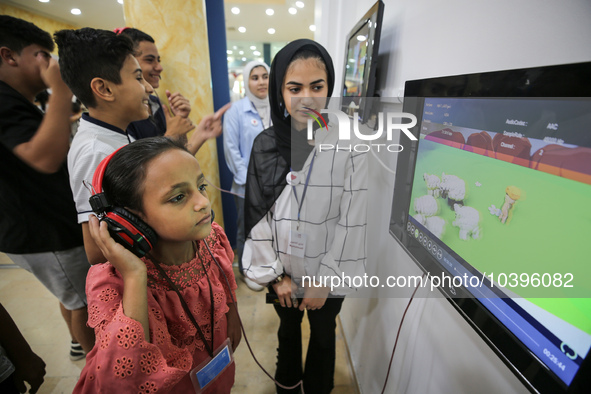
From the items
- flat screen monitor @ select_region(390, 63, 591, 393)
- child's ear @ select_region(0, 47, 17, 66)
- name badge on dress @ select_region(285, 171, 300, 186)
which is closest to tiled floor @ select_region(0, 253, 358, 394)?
name badge on dress @ select_region(285, 171, 300, 186)

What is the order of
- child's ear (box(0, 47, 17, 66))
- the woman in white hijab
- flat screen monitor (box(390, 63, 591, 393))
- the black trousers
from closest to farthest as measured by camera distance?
flat screen monitor (box(390, 63, 591, 393))
child's ear (box(0, 47, 17, 66))
the black trousers
the woman in white hijab

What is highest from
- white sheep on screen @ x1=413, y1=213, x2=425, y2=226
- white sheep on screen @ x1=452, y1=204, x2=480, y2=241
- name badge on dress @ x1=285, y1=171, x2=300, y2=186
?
white sheep on screen @ x1=452, y1=204, x2=480, y2=241

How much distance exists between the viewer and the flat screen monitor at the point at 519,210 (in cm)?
41

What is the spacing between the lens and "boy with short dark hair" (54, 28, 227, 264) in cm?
112

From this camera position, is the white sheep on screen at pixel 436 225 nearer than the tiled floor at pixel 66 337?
Yes

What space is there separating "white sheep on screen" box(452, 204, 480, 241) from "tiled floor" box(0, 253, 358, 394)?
1663 mm

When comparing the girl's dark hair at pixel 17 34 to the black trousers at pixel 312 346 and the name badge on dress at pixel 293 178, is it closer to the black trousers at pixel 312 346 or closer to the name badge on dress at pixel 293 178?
the name badge on dress at pixel 293 178

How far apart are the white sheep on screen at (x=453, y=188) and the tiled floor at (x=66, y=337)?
170cm

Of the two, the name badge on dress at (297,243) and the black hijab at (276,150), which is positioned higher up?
the black hijab at (276,150)

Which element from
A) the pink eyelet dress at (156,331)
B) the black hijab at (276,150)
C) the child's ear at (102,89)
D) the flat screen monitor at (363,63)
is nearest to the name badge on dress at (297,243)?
the black hijab at (276,150)

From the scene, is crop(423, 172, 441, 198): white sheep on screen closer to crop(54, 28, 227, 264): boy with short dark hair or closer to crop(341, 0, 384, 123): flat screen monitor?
crop(341, 0, 384, 123): flat screen monitor

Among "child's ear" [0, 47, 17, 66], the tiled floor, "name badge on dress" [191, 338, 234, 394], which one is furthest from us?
the tiled floor

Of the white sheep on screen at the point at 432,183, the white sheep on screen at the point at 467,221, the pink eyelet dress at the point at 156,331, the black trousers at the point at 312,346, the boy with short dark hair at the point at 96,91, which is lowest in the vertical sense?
the black trousers at the point at 312,346

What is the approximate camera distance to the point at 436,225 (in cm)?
77
